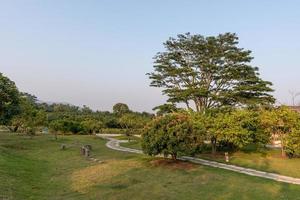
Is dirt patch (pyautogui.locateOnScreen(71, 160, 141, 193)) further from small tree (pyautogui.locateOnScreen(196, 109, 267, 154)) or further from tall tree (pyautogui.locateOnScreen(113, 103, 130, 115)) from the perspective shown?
tall tree (pyautogui.locateOnScreen(113, 103, 130, 115))

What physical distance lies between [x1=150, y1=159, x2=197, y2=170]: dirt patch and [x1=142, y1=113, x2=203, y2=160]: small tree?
56 cm

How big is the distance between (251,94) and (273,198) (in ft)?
76.1

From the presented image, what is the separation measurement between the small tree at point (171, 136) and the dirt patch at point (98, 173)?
1.75m

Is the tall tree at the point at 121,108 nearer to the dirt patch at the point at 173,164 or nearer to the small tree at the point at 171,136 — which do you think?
the small tree at the point at 171,136

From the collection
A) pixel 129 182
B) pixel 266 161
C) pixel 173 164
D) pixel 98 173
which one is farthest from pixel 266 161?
pixel 98 173

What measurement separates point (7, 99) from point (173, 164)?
19891 mm

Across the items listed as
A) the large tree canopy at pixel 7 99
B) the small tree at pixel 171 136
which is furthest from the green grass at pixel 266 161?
the large tree canopy at pixel 7 99

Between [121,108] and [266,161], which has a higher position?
[121,108]

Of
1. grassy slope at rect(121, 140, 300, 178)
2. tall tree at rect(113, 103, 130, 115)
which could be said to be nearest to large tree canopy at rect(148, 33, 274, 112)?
grassy slope at rect(121, 140, 300, 178)

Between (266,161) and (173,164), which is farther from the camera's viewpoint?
(266,161)

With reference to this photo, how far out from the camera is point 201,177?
19188 millimetres

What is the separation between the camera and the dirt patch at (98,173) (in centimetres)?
1739

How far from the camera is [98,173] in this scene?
20219 mm

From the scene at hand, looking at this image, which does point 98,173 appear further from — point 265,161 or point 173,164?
point 265,161
